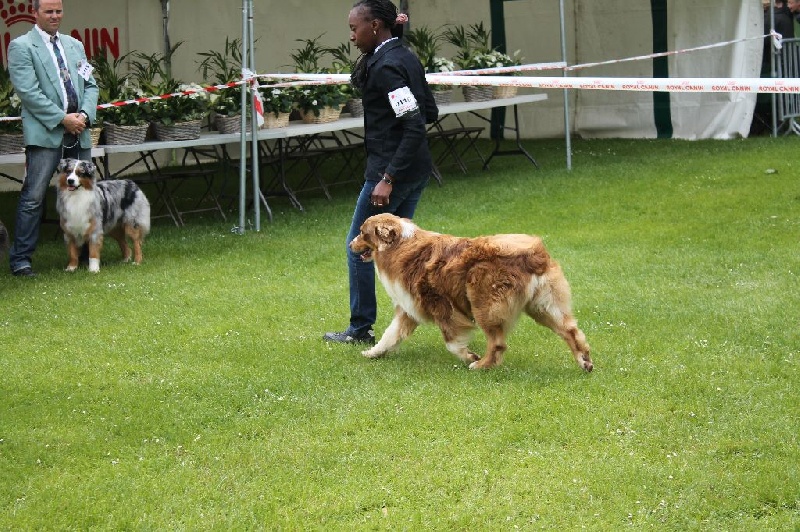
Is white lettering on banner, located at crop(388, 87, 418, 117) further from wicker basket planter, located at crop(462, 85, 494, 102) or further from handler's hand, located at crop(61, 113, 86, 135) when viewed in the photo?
wicker basket planter, located at crop(462, 85, 494, 102)

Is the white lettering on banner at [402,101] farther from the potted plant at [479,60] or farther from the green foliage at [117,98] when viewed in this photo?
the potted plant at [479,60]

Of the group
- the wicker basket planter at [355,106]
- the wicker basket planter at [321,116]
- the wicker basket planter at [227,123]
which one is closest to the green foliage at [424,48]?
the wicker basket planter at [355,106]

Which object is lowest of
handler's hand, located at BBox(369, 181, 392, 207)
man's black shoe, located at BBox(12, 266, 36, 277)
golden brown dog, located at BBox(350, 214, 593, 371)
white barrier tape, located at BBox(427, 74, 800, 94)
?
man's black shoe, located at BBox(12, 266, 36, 277)

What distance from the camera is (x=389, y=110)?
618cm

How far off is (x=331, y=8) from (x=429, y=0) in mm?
1863

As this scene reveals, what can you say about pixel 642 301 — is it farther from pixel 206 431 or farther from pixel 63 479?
pixel 63 479

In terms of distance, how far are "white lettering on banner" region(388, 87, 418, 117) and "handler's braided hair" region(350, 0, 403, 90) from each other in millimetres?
298

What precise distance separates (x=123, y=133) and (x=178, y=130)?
59cm

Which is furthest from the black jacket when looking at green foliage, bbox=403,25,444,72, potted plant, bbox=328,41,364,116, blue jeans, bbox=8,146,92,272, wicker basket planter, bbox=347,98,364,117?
green foliage, bbox=403,25,444,72

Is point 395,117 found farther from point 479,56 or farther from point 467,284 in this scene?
point 479,56

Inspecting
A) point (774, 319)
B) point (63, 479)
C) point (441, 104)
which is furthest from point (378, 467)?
point (441, 104)

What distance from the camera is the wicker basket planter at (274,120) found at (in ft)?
37.4

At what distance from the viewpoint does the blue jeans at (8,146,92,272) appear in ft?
29.6

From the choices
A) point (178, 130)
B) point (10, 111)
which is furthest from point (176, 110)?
point (10, 111)
